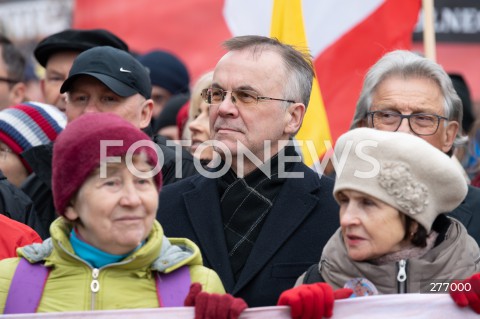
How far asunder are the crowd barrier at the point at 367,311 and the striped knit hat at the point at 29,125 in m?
2.63

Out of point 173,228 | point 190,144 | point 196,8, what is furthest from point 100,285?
point 196,8

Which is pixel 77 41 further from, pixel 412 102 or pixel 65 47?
pixel 412 102

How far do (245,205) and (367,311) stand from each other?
104 centimetres

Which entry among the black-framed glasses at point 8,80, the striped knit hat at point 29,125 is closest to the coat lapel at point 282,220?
the striped knit hat at point 29,125

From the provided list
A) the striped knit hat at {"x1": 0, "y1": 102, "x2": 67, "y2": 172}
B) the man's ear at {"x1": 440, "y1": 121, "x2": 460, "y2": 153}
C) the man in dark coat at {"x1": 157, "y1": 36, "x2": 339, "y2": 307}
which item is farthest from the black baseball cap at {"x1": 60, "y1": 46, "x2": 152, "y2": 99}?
the man's ear at {"x1": 440, "y1": 121, "x2": 460, "y2": 153}

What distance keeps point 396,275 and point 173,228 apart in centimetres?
118

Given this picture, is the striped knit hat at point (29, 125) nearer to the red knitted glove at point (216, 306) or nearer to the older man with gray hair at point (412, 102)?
the older man with gray hair at point (412, 102)

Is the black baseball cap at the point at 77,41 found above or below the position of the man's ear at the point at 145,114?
above

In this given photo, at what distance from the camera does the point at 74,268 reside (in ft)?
13.3

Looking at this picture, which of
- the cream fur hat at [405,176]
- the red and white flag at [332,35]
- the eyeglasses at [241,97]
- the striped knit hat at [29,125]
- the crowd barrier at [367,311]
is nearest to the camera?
the crowd barrier at [367,311]

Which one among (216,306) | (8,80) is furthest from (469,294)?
(8,80)

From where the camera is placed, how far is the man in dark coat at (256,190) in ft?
15.5

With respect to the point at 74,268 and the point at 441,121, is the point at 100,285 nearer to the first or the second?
the point at 74,268

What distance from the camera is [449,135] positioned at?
18.3 feet
